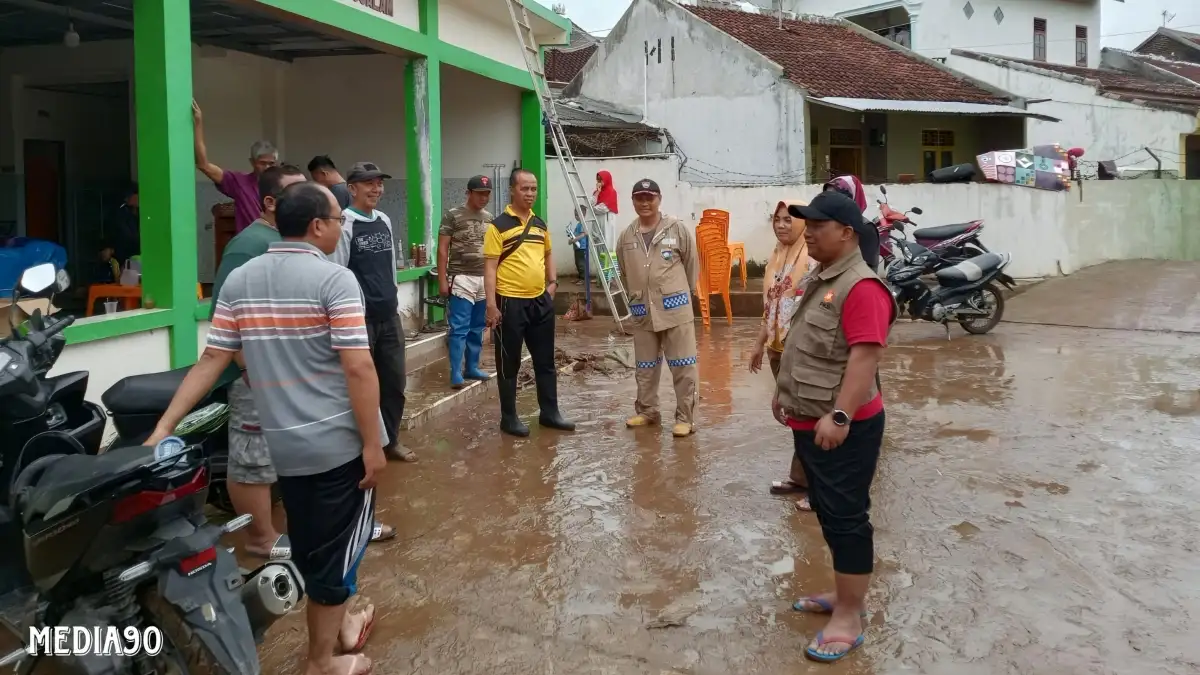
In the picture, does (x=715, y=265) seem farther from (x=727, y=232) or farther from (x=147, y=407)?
(x=147, y=407)

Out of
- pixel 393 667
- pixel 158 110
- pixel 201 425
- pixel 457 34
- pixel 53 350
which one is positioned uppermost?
pixel 457 34

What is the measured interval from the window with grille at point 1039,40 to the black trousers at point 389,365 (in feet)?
88.6

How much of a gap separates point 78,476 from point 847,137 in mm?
19974

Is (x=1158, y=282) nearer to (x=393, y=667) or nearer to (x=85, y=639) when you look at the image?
(x=393, y=667)

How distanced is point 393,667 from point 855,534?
1.66 m

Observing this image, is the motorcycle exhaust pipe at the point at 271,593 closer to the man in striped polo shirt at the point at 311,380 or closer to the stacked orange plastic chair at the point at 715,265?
the man in striped polo shirt at the point at 311,380

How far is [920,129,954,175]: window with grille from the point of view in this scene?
2190 centimetres

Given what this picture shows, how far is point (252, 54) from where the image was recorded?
10578 mm

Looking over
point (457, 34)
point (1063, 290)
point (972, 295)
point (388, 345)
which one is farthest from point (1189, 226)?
point (388, 345)

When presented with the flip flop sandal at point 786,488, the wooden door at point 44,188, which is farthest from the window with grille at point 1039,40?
the flip flop sandal at point 786,488

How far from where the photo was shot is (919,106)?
58.4 feet

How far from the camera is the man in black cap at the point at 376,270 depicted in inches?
199

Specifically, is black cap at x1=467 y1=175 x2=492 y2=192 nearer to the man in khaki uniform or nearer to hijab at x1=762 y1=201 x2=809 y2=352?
the man in khaki uniform

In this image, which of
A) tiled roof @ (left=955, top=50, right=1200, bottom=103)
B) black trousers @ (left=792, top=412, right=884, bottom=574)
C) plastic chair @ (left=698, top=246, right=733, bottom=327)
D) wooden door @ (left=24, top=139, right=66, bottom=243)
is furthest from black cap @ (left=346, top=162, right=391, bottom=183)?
tiled roof @ (left=955, top=50, right=1200, bottom=103)
